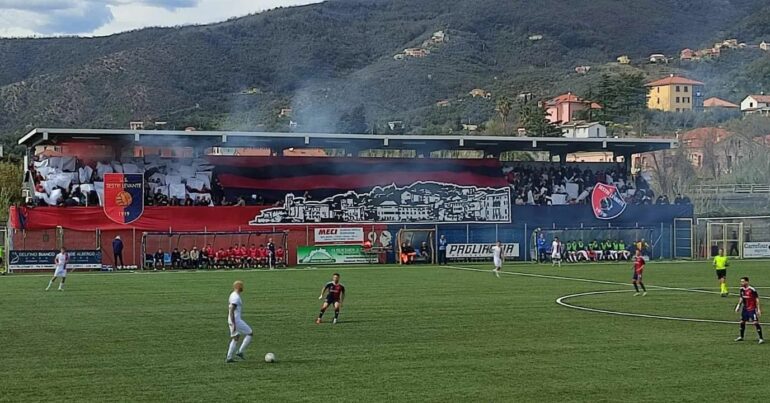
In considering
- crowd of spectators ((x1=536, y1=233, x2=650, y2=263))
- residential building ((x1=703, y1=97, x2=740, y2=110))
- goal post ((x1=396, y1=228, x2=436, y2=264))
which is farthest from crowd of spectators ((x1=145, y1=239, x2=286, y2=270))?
residential building ((x1=703, y1=97, x2=740, y2=110))

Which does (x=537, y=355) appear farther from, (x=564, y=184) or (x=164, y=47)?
(x=164, y=47)

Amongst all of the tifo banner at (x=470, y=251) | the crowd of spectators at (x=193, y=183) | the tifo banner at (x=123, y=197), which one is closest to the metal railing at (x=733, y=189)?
the crowd of spectators at (x=193, y=183)

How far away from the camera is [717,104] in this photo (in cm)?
14688

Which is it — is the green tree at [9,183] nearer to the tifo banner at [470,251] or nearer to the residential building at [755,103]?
the tifo banner at [470,251]

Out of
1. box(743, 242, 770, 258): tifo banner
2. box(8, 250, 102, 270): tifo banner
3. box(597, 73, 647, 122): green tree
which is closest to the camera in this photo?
box(8, 250, 102, 270): tifo banner

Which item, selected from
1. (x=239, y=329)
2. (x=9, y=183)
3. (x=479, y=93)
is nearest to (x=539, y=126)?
(x=479, y=93)

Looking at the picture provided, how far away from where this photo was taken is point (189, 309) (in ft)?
103

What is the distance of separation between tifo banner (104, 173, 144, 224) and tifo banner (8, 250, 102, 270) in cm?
285

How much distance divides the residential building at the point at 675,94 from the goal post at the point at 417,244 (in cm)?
9233

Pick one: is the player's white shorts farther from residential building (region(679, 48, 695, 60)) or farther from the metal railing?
residential building (region(679, 48, 695, 60))

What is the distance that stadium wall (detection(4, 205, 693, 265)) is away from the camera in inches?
2169

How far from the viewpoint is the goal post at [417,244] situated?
199ft

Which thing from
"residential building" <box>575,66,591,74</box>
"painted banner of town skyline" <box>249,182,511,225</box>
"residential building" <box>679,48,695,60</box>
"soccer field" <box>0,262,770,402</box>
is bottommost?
"soccer field" <box>0,262,770,402</box>

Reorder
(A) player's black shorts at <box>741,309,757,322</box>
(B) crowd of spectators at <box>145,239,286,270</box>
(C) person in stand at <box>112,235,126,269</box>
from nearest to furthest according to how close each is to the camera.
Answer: (A) player's black shorts at <box>741,309,757,322</box> < (C) person in stand at <box>112,235,126,269</box> < (B) crowd of spectators at <box>145,239,286,270</box>
